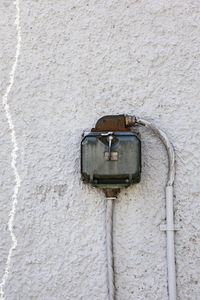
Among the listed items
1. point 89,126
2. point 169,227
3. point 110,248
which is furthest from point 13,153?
point 169,227

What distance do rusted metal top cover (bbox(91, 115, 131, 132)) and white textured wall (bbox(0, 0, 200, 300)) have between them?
0.15 ft

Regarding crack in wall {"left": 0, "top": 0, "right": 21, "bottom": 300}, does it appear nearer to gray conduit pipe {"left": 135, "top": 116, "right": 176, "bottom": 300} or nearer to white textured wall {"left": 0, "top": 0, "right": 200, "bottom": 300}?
white textured wall {"left": 0, "top": 0, "right": 200, "bottom": 300}

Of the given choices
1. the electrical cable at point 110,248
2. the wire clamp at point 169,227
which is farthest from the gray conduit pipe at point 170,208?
the electrical cable at point 110,248

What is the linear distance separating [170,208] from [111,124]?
285mm

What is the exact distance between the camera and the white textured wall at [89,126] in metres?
1.01

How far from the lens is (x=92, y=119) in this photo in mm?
1076

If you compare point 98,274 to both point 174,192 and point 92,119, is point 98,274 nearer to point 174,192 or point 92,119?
point 174,192

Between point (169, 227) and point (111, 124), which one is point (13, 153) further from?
point (169, 227)

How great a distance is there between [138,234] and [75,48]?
22.9 inches

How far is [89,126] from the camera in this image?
3.52 feet

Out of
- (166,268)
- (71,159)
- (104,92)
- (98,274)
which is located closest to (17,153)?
(71,159)

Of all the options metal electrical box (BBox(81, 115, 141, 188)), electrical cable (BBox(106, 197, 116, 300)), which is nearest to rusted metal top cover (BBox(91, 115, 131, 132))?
metal electrical box (BBox(81, 115, 141, 188))

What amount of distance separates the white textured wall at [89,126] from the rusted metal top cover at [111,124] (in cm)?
5

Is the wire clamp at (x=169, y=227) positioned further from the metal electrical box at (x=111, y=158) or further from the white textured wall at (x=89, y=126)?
the metal electrical box at (x=111, y=158)
